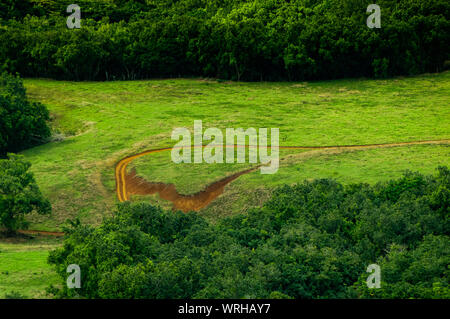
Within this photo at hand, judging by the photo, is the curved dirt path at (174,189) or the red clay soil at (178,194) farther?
the curved dirt path at (174,189)

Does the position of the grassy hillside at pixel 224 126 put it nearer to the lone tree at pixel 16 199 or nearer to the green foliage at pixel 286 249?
the lone tree at pixel 16 199

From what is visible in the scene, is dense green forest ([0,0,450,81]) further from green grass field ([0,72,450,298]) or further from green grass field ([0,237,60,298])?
green grass field ([0,237,60,298])

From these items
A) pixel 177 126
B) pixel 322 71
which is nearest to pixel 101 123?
pixel 177 126

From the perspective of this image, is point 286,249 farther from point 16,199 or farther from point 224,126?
point 224,126

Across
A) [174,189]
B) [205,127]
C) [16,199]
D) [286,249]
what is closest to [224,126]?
[205,127]

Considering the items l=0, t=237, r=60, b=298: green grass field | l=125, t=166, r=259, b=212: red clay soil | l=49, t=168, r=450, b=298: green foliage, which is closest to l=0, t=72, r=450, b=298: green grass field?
l=0, t=237, r=60, b=298: green grass field

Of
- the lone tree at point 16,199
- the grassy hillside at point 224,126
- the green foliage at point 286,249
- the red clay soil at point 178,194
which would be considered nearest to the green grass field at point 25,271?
the green foliage at point 286,249

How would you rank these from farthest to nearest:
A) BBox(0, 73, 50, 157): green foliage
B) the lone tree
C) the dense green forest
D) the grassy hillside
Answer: the dense green forest < BBox(0, 73, 50, 157): green foliage < the grassy hillside < the lone tree

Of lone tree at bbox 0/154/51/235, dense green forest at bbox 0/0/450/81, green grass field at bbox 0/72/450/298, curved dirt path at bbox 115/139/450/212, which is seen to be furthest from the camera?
dense green forest at bbox 0/0/450/81
